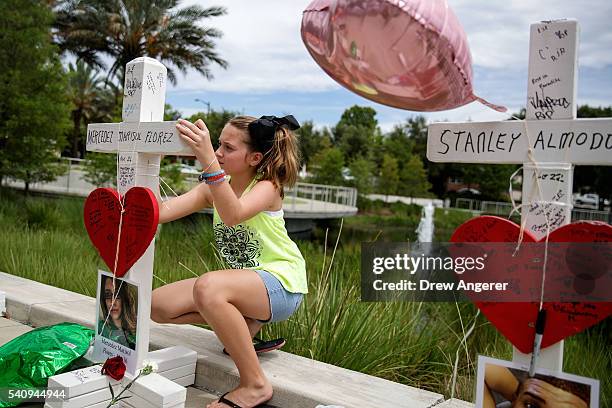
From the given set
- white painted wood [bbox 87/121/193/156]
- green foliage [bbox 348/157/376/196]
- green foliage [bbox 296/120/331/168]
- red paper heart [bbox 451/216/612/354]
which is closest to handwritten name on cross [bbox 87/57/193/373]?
white painted wood [bbox 87/121/193/156]

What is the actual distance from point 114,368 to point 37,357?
39cm

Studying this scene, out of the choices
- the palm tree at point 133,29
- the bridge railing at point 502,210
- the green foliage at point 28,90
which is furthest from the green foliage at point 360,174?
the green foliage at point 28,90

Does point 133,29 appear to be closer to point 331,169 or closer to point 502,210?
point 331,169

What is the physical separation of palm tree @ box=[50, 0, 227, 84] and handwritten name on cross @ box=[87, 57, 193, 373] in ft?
55.3

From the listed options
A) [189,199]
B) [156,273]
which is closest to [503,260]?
[189,199]

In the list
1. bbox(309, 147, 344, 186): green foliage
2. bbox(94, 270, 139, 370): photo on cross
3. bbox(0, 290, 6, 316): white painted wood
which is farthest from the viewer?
bbox(309, 147, 344, 186): green foliage

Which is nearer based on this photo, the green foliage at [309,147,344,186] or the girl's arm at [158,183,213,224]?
the girl's arm at [158,183,213,224]

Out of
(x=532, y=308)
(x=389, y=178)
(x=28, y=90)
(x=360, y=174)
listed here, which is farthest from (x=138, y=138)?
(x=389, y=178)

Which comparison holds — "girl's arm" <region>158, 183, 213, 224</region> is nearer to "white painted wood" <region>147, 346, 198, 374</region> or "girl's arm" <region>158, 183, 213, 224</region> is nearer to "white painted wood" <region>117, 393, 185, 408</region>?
"white painted wood" <region>147, 346, 198, 374</region>

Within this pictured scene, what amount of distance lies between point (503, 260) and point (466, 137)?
38 cm

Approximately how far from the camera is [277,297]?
2482 millimetres

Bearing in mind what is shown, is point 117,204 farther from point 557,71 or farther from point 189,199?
point 557,71

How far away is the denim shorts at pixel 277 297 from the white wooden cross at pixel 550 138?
3.62ft

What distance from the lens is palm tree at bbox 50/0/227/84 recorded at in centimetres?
1841
